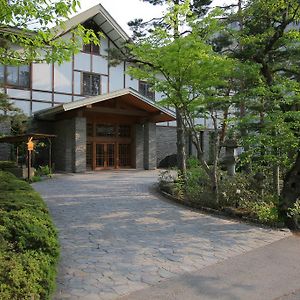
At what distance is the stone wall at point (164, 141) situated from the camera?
82.1ft

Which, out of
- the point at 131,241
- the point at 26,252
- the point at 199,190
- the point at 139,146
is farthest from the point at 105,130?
the point at 26,252

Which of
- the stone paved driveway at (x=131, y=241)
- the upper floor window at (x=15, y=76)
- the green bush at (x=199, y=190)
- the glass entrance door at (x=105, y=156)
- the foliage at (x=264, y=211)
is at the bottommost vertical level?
the stone paved driveway at (x=131, y=241)

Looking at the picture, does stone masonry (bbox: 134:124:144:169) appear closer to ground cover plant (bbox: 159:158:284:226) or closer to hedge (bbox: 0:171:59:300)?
ground cover plant (bbox: 159:158:284:226)

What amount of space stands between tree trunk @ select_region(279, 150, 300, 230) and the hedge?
5.66 meters

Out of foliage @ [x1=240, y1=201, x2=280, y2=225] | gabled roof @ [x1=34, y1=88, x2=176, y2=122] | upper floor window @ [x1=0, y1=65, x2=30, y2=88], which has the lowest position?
foliage @ [x1=240, y1=201, x2=280, y2=225]

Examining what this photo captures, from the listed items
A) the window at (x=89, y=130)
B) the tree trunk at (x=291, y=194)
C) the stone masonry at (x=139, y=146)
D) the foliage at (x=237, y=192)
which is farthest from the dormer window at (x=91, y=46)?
the tree trunk at (x=291, y=194)

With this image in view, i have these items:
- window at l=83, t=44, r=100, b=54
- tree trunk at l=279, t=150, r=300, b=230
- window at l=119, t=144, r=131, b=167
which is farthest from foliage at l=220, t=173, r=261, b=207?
window at l=83, t=44, r=100, b=54

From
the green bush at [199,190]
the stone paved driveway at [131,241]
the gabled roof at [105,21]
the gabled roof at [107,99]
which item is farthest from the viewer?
the gabled roof at [105,21]

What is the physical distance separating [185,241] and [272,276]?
1975 mm

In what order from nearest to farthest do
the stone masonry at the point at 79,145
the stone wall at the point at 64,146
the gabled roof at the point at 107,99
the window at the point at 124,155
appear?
1. the gabled roof at the point at 107,99
2. the stone masonry at the point at 79,145
3. the stone wall at the point at 64,146
4. the window at the point at 124,155

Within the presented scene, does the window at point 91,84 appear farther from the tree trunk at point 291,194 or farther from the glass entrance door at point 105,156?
the tree trunk at point 291,194

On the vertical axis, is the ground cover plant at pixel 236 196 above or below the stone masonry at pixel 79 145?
below

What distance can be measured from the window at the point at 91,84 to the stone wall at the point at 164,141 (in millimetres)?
5092

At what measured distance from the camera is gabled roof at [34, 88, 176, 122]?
18406mm
